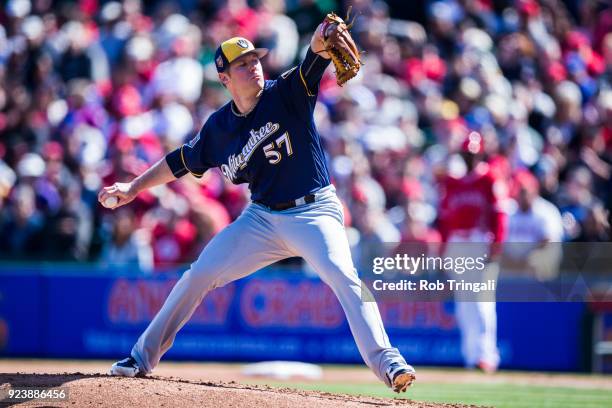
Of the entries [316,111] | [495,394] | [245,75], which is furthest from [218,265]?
[316,111]

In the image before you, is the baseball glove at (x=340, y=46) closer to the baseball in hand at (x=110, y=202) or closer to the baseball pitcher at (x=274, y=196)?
the baseball pitcher at (x=274, y=196)

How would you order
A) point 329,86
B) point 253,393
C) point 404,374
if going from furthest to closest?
point 329,86
point 253,393
point 404,374

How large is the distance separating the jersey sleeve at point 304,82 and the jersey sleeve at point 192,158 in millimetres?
696

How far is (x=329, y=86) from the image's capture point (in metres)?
14.6

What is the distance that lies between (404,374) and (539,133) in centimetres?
829

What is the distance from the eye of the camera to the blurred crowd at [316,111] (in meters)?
12.4

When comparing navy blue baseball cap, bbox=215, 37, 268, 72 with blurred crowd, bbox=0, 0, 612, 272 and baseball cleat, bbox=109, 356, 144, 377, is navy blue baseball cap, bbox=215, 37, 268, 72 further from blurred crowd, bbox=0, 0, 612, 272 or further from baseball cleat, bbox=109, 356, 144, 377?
blurred crowd, bbox=0, 0, 612, 272

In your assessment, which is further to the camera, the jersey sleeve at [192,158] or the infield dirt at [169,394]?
the jersey sleeve at [192,158]

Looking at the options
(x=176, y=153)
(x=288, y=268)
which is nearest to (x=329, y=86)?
(x=288, y=268)

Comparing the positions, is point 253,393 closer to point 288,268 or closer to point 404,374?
point 404,374

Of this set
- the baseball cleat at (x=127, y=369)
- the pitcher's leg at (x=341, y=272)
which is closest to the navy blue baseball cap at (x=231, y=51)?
the pitcher's leg at (x=341, y=272)

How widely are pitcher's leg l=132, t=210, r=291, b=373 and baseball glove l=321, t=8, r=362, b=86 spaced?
1128mm

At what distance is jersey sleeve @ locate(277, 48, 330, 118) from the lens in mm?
6512

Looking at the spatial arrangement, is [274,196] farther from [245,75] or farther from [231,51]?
[231,51]
